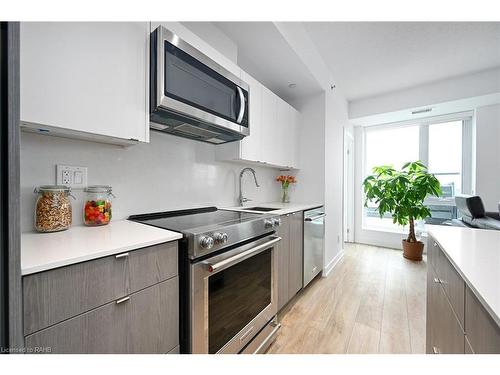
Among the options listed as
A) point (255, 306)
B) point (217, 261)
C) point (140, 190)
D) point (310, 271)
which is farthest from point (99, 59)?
point (310, 271)

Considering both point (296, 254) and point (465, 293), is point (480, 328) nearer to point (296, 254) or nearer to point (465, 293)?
point (465, 293)

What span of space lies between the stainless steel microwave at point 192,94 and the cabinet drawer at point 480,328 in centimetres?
143

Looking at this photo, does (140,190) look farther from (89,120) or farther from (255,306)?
(255,306)

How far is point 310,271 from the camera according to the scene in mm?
2459

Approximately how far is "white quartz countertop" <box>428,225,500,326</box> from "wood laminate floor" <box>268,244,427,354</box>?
936 millimetres

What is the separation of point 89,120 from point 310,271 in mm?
2405

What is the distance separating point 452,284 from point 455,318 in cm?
13

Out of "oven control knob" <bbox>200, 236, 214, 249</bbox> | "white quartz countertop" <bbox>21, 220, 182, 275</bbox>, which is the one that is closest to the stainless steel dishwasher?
"oven control knob" <bbox>200, 236, 214, 249</bbox>

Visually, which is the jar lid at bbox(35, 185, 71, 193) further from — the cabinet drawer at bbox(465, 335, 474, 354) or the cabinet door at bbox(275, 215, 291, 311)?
the cabinet drawer at bbox(465, 335, 474, 354)

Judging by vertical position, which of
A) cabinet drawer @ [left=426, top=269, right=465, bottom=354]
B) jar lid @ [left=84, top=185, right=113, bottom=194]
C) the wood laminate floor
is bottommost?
the wood laminate floor

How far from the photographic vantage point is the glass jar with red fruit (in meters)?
1.17

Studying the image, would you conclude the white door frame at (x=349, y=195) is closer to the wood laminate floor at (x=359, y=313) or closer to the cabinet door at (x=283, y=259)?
the wood laminate floor at (x=359, y=313)

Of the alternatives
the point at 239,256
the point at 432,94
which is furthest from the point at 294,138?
the point at 432,94

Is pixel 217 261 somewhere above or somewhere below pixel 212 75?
below
